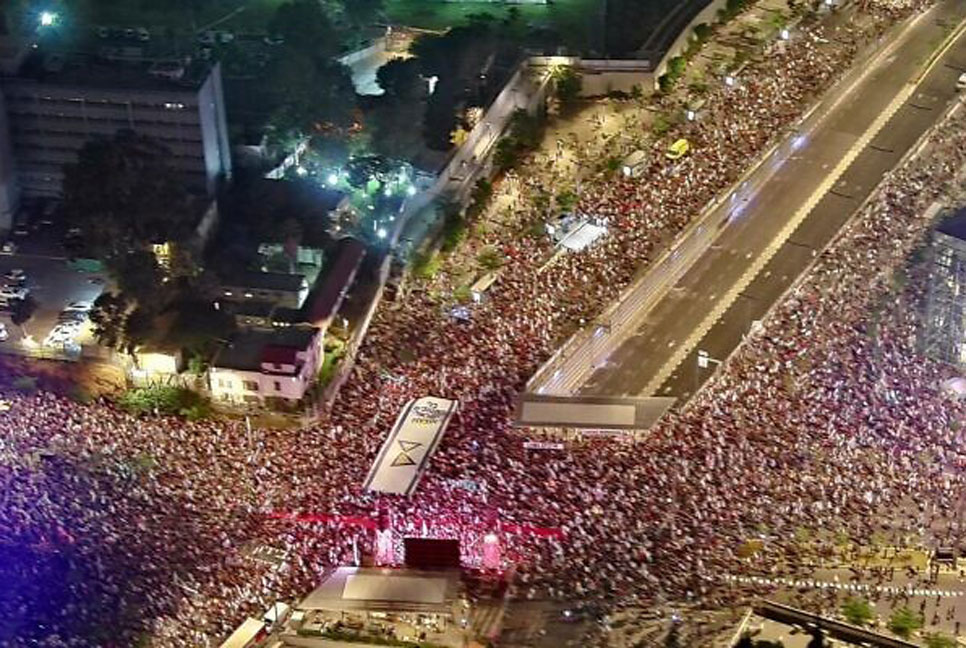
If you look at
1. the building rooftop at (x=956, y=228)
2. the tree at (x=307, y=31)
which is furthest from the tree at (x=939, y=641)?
the tree at (x=307, y=31)

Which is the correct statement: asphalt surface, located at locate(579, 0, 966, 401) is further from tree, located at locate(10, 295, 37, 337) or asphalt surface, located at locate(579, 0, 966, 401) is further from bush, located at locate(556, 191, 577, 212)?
tree, located at locate(10, 295, 37, 337)

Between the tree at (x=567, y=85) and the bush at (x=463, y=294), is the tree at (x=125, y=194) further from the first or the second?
the tree at (x=567, y=85)

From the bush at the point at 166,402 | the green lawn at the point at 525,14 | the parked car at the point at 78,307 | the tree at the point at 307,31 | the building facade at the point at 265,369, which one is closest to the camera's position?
the bush at the point at 166,402

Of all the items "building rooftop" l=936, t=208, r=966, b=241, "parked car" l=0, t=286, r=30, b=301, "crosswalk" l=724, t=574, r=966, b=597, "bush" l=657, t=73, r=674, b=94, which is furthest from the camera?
"bush" l=657, t=73, r=674, b=94

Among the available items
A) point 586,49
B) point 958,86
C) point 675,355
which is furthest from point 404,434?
point 958,86

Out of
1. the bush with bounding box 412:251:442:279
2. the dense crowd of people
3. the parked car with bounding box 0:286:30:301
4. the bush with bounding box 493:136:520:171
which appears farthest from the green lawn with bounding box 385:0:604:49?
the parked car with bounding box 0:286:30:301

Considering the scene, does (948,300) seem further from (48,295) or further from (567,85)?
(48,295)

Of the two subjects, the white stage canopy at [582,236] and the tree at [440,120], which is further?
the tree at [440,120]
